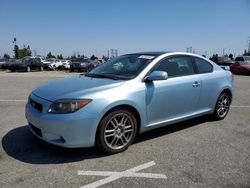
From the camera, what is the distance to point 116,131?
4.20m

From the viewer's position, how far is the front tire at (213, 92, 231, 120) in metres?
6.05

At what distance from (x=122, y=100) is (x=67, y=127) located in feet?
2.88

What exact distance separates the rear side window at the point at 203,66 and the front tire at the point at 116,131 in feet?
6.66

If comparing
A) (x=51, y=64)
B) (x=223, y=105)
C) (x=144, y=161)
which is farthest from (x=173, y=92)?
(x=51, y=64)

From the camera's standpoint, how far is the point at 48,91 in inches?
166

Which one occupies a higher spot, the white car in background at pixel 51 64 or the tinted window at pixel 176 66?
the tinted window at pixel 176 66

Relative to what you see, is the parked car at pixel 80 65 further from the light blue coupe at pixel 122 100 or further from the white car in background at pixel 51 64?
the light blue coupe at pixel 122 100

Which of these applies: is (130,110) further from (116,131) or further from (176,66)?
(176,66)

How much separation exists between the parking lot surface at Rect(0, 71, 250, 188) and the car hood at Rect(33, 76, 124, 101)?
87 cm

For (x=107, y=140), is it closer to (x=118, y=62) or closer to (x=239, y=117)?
(x=118, y=62)

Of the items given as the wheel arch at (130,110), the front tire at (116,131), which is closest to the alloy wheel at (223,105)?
the wheel arch at (130,110)

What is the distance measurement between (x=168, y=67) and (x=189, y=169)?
1.95 m

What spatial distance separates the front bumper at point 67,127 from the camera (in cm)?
374

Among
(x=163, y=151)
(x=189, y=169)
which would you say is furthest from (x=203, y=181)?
(x=163, y=151)
